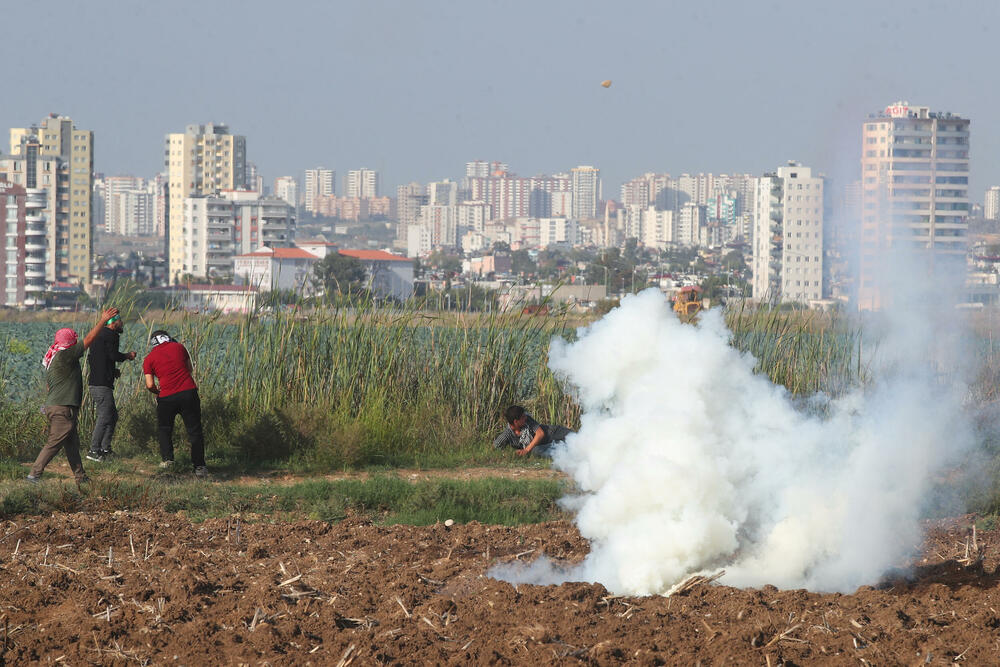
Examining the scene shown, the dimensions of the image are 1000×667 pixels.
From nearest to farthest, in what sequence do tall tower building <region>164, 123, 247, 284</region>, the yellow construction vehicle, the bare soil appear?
the bare soil
the yellow construction vehicle
tall tower building <region>164, 123, 247, 284</region>

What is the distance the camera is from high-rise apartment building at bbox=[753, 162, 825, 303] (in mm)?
10477

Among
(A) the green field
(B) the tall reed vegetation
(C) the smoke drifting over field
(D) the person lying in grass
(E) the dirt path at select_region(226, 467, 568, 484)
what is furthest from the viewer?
(B) the tall reed vegetation

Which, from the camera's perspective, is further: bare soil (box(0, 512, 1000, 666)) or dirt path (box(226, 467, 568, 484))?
dirt path (box(226, 467, 568, 484))

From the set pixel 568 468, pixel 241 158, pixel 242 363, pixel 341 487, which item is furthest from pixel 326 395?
pixel 241 158

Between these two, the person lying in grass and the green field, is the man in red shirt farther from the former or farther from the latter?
the person lying in grass

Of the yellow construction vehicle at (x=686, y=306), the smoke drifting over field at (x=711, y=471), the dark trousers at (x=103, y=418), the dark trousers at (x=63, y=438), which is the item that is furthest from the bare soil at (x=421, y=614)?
the dark trousers at (x=103, y=418)

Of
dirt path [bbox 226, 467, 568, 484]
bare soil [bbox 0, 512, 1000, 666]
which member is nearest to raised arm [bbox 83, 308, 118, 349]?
dirt path [bbox 226, 467, 568, 484]

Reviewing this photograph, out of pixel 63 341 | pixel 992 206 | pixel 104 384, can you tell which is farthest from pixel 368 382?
pixel 992 206

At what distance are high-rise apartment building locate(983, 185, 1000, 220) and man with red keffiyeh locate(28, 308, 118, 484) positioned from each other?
8494 millimetres

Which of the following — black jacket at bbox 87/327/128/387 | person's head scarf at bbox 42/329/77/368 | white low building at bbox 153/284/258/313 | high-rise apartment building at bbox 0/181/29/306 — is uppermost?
high-rise apartment building at bbox 0/181/29/306

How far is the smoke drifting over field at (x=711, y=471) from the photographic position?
5.94 m

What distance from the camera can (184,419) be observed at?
34.3ft

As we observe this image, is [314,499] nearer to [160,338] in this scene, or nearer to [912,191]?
[160,338]

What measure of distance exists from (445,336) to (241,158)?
18392 centimetres
